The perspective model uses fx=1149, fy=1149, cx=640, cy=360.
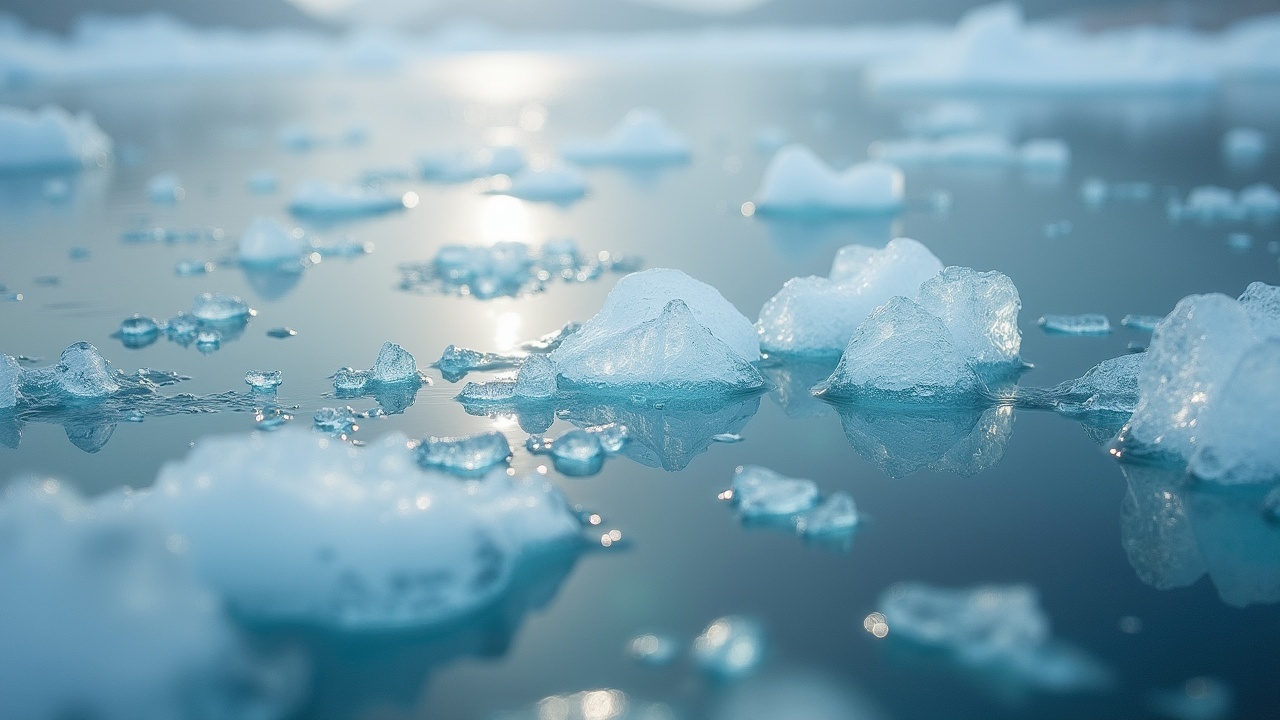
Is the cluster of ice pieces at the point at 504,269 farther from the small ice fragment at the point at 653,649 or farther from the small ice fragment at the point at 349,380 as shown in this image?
the small ice fragment at the point at 653,649

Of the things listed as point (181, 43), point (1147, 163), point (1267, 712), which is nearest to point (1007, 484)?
point (1267, 712)

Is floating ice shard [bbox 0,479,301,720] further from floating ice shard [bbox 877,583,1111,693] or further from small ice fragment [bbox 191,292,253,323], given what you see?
small ice fragment [bbox 191,292,253,323]

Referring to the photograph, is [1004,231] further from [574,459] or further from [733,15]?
[733,15]

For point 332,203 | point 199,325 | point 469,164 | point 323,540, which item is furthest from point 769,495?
point 469,164

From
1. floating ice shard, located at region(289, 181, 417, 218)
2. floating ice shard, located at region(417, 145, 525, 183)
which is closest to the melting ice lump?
floating ice shard, located at region(289, 181, 417, 218)

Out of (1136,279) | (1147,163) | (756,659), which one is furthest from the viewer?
(1147,163)

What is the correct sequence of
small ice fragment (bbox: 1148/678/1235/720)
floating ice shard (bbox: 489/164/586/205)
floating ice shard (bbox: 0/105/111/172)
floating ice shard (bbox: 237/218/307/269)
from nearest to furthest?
small ice fragment (bbox: 1148/678/1235/720)
floating ice shard (bbox: 237/218/307/269)
floating ice shard (bbox: 489/164/586/205)
floating ice shard (bbox: 0/105/111/172)

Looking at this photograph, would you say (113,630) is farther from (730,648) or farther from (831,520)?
(831,520)
